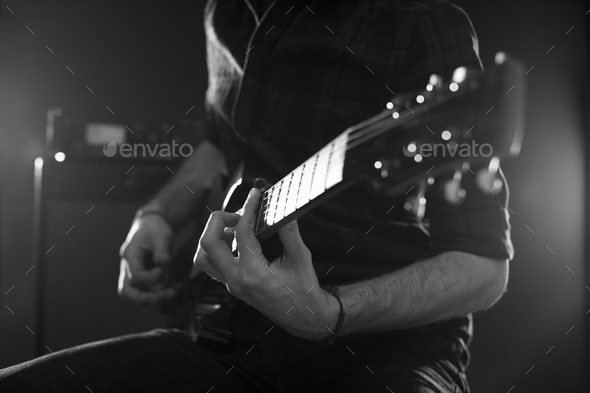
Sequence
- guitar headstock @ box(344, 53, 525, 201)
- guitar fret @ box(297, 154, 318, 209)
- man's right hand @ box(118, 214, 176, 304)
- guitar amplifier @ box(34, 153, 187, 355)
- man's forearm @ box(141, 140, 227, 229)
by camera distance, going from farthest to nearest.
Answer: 1. guitar amplifier @ box(34, 153, 187, 355)
2. man's forearm @ box(141, 140, 227, 229)
3. man's right hand @ box(118, 214, 176, 304)
4. guitar fret @ box(297, 154, 318, 209)
5. guitar headstock @ box(344, 53, 525, 201)

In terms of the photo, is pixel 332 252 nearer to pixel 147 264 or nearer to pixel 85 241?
pixel 147 264

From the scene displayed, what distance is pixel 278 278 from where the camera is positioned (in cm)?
52

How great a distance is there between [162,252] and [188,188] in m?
0.16

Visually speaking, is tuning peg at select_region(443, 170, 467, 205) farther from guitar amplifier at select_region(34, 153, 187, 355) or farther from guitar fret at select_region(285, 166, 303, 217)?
guitar amplifier at select_region(34, 153, 187, 355)

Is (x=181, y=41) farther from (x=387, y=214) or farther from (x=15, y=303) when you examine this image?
(x=387, y=214)

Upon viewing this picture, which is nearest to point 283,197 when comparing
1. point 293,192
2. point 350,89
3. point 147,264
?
point 293,192

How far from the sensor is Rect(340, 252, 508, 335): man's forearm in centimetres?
55

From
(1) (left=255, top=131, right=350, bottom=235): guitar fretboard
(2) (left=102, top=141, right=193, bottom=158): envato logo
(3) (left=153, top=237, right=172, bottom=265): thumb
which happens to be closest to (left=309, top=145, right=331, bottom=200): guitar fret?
(1) (left=255, top=131, right=350, bottom=235): guitar fretboard

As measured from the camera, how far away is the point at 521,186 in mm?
1370

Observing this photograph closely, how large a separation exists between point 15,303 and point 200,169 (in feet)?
3.09

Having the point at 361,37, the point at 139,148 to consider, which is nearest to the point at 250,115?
the point at 361,37

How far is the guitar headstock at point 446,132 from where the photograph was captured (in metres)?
0.36

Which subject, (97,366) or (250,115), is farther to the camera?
(250,115)

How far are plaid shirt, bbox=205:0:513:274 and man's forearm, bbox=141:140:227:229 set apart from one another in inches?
4.2
